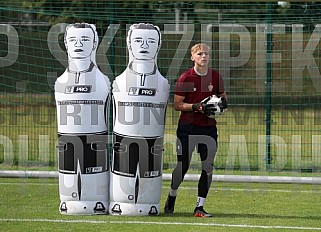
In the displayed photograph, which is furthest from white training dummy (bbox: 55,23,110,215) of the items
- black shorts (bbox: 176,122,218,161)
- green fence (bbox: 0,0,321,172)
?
green fence (bbox: 0,0,321,172)

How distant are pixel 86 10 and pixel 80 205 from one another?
789cm

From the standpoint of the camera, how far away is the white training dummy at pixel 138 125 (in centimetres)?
1017

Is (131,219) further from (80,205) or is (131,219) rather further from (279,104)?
(279,104)

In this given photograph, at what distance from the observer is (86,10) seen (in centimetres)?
1755

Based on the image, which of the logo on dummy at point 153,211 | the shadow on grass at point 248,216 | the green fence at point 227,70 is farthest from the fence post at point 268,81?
the logo on dummy at point 153,211

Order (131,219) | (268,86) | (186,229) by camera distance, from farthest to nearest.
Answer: (268,86) < (131,219) < (186,229)

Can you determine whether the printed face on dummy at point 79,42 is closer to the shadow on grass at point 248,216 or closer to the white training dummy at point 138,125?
the white training dummy at point 138,125

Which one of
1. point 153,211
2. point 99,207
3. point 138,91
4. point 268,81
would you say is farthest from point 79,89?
point 268,81

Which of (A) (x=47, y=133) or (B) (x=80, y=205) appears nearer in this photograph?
(B) (x=80, y=205)

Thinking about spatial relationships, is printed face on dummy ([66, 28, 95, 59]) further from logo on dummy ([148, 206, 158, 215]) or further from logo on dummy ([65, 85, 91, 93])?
logo on dummy ([148, 206, 158, 215])

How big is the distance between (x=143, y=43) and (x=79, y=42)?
0.75m

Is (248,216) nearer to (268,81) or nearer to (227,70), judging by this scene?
(268,81)

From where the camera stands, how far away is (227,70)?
16172 millimetres

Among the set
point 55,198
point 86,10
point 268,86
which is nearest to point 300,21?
point 268,86
